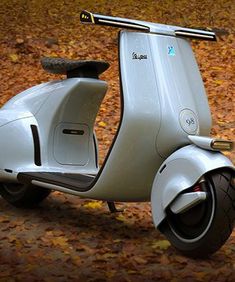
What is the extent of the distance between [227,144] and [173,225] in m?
0.58

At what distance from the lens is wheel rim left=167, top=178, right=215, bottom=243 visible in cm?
328

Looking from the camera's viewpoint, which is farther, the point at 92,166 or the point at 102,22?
the point at 92,166

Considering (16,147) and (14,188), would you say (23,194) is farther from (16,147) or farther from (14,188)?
(16,147)

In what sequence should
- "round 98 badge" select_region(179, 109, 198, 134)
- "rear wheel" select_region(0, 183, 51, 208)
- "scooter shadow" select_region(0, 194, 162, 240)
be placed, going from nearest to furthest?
1. "round 98 badge" select_region(179, 109, 198, 134)
2. "scooter shadow" select_region(0, 194, 162, 240)
3. "rear wheel" select_region(0, 183, 51, 208)

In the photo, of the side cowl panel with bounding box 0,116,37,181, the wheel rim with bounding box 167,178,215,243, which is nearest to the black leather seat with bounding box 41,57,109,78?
the side cowl panel with bounding box 0,116,37,181

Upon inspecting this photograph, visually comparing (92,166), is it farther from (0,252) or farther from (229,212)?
(229,212)

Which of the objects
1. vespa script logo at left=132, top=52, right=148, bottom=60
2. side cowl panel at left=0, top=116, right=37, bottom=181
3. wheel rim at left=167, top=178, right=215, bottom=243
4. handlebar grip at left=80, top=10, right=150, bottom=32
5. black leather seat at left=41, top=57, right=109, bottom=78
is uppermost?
handlebar grip at left=80, top=10, right=150, bottom=32

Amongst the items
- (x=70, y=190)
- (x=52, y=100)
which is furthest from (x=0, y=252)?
(x=52, y=100)

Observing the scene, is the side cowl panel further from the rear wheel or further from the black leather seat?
the black leather seat

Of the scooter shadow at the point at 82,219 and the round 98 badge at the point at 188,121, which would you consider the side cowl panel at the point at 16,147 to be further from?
the round 98 badge at the point at 188,121

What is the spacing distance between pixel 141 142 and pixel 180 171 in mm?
343

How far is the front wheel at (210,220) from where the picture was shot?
3219 millimetres

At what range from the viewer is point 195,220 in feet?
11.0

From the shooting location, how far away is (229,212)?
323 cm
